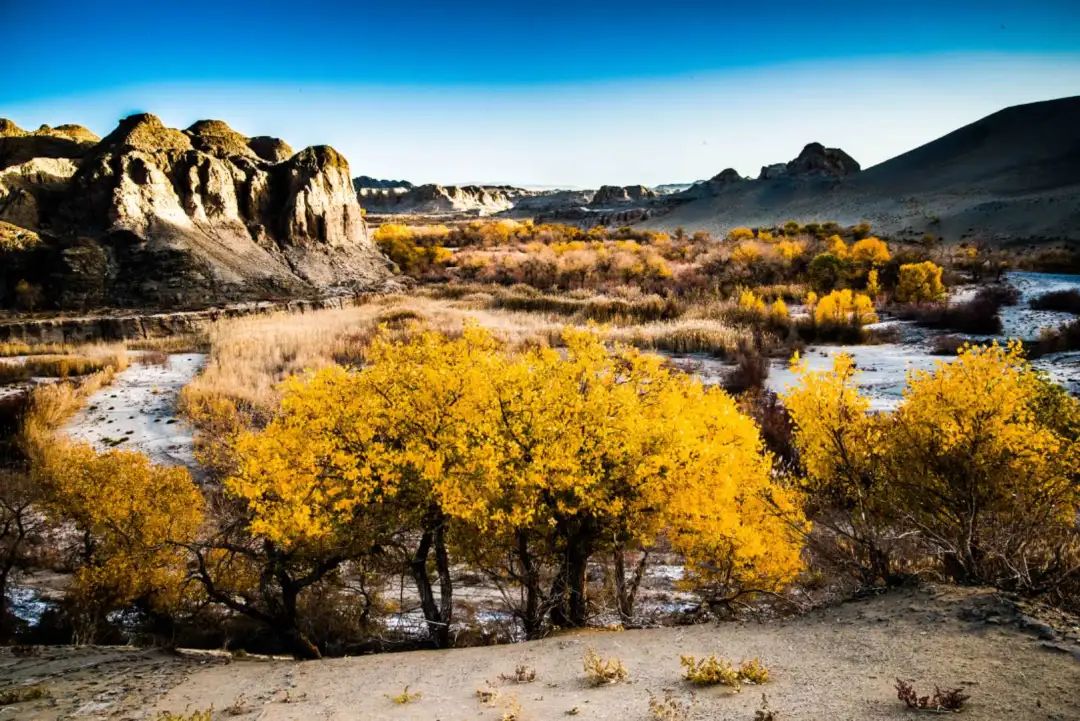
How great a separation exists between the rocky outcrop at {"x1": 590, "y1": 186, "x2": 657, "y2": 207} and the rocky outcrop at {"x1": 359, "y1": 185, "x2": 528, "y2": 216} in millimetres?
28045

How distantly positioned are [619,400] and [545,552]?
8.95ft

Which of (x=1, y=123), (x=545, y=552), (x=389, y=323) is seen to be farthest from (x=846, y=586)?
(x=1, y=123)

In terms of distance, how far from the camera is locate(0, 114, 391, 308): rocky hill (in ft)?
81.7

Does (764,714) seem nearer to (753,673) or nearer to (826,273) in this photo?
(753,673)

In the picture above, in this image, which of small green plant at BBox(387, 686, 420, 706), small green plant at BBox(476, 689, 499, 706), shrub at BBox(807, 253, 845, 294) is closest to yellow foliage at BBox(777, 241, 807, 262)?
shrub at BBox(807, 253, 845, 294)

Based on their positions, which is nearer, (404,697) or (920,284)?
(404,697)

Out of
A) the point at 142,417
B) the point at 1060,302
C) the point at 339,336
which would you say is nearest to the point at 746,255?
the point at 1060,302

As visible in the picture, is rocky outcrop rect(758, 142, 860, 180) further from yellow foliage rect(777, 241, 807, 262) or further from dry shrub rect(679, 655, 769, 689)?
dry shrub rect(679, 655, 769, 689)

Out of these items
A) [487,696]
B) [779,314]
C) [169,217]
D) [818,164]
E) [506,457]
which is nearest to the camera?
[487,696]

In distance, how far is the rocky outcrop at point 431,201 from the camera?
501ft

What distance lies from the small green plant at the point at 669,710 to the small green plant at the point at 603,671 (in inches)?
30.3

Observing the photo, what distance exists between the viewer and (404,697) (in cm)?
571

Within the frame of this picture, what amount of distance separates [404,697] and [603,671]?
78.5 inches

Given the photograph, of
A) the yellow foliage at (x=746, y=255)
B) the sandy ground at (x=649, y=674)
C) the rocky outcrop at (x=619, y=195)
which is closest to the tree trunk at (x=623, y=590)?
the sandy ground at (x=649, y=674)
